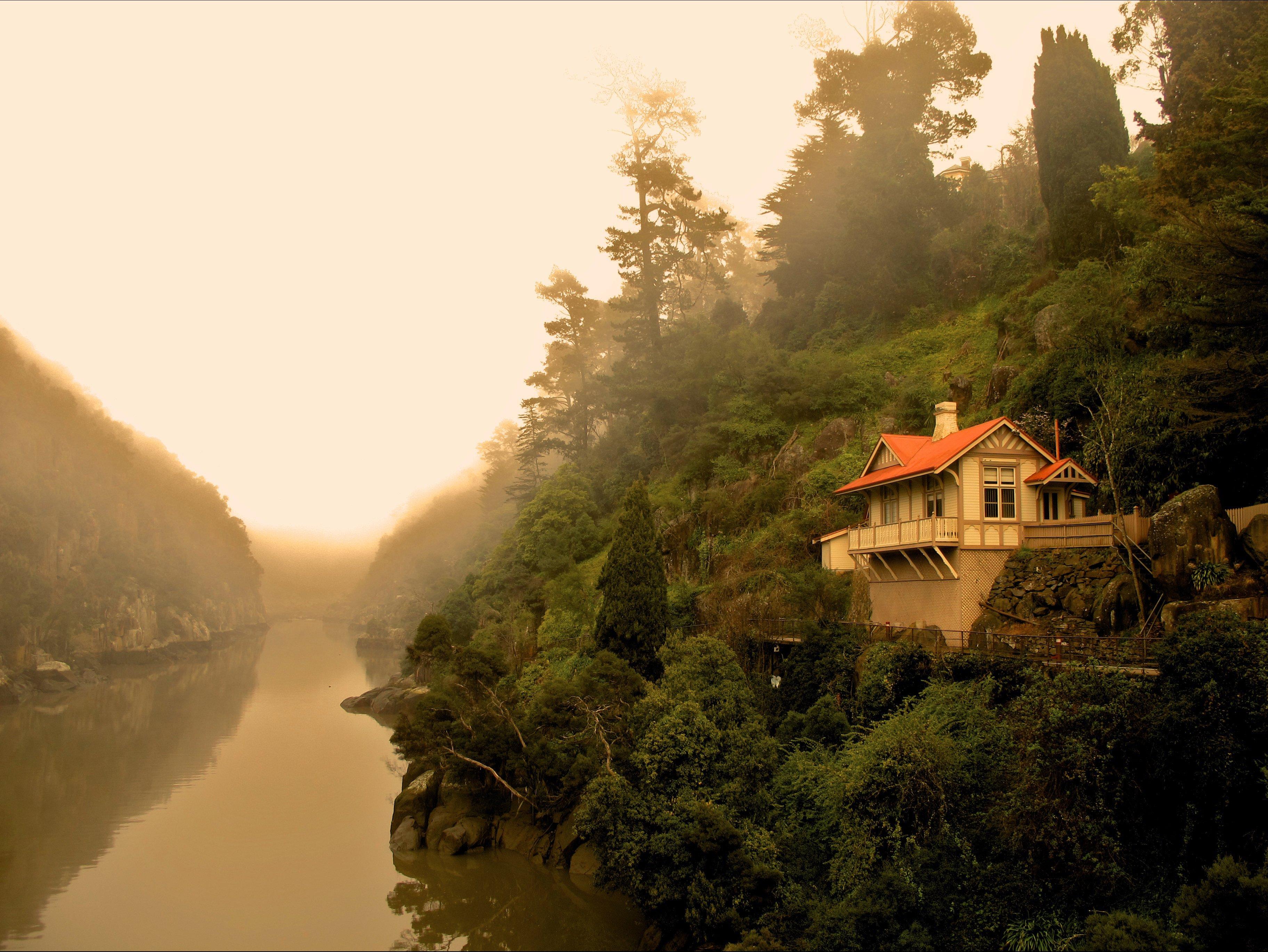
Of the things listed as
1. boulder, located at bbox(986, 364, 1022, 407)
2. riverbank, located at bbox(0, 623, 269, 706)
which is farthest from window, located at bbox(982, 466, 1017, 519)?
riverbank, located at bbox(0, 623, 269, 706)

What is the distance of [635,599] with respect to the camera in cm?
2788

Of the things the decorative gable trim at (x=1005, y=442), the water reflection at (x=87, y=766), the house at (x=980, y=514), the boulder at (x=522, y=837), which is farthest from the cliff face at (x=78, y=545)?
the decorative gable trim at (x=1005, y=442)

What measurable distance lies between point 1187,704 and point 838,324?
113 ft

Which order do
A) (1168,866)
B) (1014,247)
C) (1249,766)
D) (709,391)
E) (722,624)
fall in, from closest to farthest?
(1249,766), (1168,866), (722,624), (1014,247), (709,391)

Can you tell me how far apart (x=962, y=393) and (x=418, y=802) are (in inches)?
1031

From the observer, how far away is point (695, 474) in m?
41.1

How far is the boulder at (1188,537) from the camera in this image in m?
16.4

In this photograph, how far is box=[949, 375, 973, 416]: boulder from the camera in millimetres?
32094

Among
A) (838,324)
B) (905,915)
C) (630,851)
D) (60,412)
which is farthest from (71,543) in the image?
(905,915)

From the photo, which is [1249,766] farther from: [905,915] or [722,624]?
[722,624]

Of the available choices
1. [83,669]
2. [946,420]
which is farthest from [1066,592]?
[83,669]

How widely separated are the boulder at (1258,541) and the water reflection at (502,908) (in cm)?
1535

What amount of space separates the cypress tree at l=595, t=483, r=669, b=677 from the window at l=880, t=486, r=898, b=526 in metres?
7.98

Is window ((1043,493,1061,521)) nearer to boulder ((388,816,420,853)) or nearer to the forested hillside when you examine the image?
the forested hillside
